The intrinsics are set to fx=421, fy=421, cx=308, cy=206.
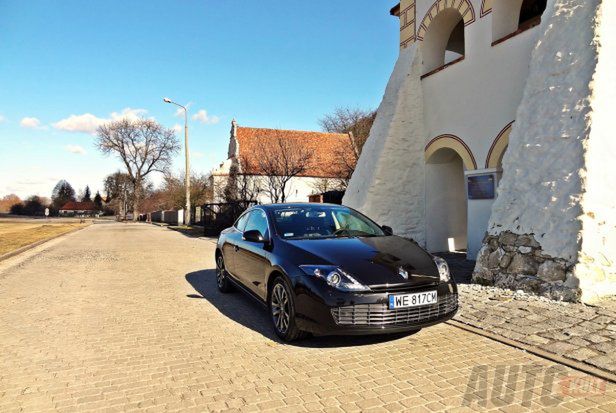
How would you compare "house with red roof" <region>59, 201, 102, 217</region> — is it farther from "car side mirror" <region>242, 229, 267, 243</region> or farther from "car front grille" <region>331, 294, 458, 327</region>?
"car front grille" <region>331, 294, 458, 327</region>

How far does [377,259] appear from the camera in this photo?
4.39m

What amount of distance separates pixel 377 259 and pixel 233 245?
2.83m

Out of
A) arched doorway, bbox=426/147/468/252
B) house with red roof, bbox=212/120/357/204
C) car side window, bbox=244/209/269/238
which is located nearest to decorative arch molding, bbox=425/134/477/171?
arched doorway, bbox=426/147/468/252

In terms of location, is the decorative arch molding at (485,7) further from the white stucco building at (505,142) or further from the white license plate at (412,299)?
the white license plate at (412,299)

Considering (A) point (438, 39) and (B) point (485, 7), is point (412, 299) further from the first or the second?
(A) point (438, 39)

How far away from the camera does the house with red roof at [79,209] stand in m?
106

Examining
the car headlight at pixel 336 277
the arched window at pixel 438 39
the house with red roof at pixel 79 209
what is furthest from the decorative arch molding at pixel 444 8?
the house with red roof at pixel 79 209

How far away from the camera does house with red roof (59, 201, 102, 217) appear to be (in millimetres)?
105900

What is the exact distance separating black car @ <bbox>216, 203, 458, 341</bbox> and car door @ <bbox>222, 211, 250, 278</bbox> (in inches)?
29.7

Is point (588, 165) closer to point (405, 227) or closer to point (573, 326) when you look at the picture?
point (573, 326)

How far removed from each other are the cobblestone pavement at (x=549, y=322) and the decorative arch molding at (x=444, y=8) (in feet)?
23.1

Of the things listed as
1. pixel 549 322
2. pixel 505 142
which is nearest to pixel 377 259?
pixel 549 322

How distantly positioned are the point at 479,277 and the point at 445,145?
16.2ft

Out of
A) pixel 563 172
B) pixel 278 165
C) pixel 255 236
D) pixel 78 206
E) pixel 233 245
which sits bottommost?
pixel 233 245
